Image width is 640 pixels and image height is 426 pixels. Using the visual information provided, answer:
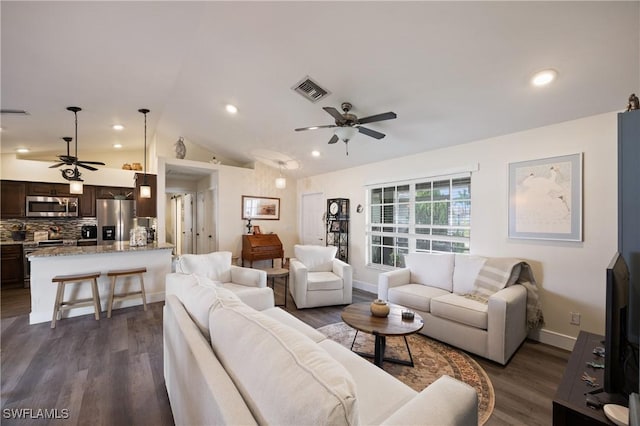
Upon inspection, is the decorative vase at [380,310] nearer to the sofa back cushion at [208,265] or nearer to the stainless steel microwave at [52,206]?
the sofa back cushion at [208,265]

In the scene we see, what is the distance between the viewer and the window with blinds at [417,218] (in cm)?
365

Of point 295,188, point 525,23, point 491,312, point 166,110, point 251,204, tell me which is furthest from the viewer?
point 295,188

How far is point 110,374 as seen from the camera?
2240 mm

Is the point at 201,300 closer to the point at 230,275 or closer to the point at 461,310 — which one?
the point at 230,275

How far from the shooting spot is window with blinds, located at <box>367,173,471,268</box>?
365 cm

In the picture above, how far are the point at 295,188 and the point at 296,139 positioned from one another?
2.37 m

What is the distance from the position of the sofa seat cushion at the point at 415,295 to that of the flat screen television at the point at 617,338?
5.89 feet

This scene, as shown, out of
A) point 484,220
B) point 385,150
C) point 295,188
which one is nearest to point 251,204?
point 295,188

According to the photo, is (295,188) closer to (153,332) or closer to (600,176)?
(153,332)

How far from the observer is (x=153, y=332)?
3.07 meters

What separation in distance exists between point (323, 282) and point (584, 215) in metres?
2.97

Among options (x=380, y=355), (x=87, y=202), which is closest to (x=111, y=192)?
(x=87, y=202)


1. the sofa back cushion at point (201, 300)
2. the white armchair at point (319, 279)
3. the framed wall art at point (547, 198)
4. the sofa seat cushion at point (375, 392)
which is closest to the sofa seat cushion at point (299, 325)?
the sofa seat cushion at point (375, 392)

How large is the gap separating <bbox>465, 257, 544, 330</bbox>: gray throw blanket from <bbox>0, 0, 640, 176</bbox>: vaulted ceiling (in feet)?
5.02
